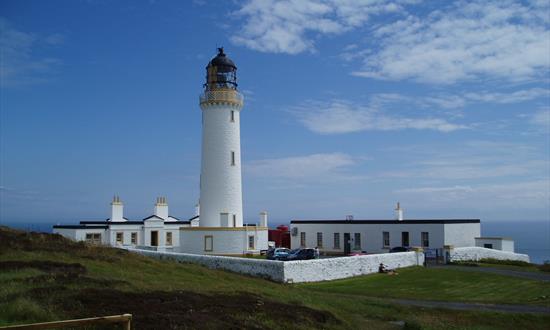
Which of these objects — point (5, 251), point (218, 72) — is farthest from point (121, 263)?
point (218, 72)

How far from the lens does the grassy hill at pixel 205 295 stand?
12.4 meters

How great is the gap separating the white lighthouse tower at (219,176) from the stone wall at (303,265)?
4865mm

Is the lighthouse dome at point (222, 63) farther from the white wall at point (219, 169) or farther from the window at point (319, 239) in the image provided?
the window at point (319, 239)

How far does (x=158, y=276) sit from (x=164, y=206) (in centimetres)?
2720

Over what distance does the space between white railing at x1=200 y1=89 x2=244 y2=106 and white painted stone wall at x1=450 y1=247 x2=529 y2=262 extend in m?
19.5

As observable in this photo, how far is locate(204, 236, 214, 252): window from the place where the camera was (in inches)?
1508

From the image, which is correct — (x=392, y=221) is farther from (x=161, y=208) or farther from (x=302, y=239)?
(x=161, y=208)

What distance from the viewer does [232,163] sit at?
4019cm

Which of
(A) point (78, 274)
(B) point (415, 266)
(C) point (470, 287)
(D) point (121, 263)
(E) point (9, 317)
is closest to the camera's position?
(E) point (9, 317)

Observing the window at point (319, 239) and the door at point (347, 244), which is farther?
the window at point (319, 239)

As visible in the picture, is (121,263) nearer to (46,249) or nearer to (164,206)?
(46,249)

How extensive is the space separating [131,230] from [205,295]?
29.2 m

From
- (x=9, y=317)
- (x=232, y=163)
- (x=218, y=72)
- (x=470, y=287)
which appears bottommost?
(x=470, y=287)

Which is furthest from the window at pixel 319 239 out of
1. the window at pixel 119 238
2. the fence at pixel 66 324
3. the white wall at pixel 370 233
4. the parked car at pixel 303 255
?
the fence at pixel 66 324
